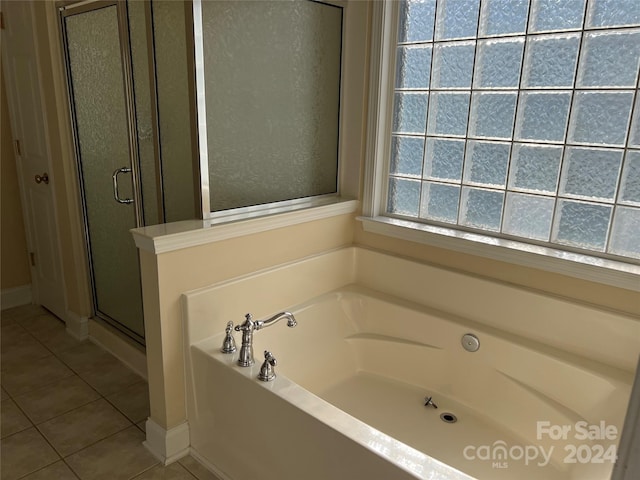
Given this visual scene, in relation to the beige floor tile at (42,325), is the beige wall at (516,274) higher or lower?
higher

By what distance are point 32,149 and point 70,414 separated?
5.03 feet

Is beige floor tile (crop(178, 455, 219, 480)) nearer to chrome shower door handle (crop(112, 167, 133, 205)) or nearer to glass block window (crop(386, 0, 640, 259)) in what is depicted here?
chrome shower door handle (crop(112, 167, 133, 205))

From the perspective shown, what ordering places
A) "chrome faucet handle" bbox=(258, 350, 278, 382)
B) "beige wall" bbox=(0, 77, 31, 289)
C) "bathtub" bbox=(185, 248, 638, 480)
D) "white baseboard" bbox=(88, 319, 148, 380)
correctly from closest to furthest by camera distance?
"bathtub" bbox=(185, 248, 638, 480) < "chrome faucet handle" bbox=(258, 350, 278, 382) < "white baseboard" bbox=(88, 319, 148, 380) < "beige wall" bbox=(0, 77, 31, 289)

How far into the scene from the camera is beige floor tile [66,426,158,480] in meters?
1.77

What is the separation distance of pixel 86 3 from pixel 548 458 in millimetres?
2730

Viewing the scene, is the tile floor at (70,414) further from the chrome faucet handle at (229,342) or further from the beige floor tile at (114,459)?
the chrome faucet handle at (229,342)

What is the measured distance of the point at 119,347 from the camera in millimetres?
2551

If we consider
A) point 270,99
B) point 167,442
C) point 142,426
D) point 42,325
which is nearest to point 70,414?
point 142,426

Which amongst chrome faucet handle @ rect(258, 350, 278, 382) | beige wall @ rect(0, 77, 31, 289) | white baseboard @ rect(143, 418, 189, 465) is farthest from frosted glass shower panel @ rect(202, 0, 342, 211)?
beige wall @ rect(0, 77, 31, 289)

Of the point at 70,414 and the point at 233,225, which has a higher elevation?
the point at 233,225

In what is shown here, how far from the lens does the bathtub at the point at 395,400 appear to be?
4.71ft

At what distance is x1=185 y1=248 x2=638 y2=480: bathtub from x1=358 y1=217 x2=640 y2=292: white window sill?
7.3 inches

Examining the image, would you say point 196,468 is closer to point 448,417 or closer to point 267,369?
point 267,369

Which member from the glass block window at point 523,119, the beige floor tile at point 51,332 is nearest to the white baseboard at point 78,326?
the beige floor tile at point 51,332
